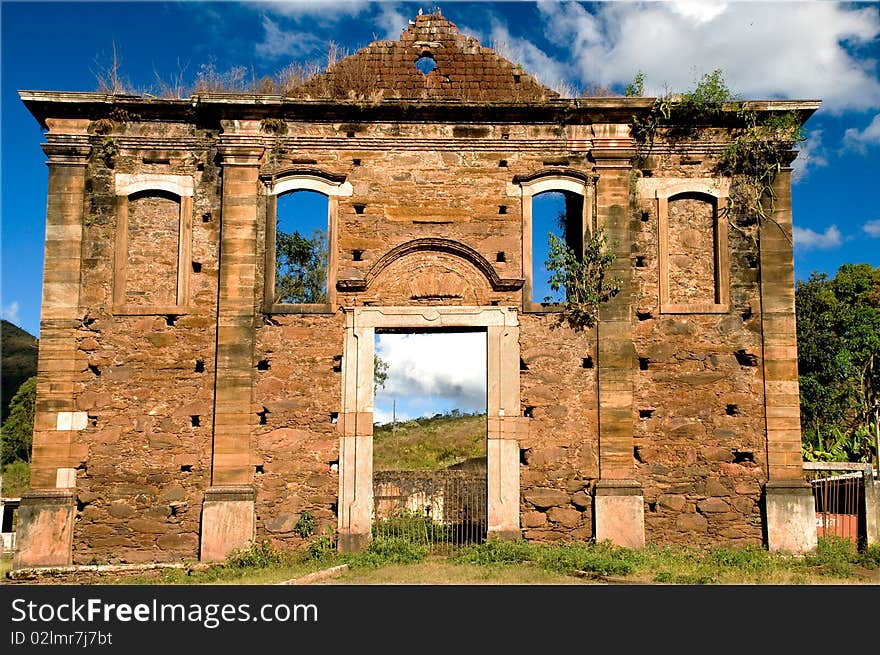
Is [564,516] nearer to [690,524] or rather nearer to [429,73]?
[690,524]

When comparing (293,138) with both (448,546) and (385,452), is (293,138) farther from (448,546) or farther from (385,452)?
(385,452)

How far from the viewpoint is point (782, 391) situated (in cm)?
1146

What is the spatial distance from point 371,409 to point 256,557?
267cm

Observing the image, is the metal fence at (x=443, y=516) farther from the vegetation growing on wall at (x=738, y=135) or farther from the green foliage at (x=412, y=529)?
the vegetation growing on wall at (x=738, y=135)

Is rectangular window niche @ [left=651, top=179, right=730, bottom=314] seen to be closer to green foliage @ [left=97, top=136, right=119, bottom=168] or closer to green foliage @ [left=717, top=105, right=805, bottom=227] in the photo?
green foliage @ [left=717, top=105, right=805, bottom=227]

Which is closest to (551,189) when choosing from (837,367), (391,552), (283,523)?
(391,552)

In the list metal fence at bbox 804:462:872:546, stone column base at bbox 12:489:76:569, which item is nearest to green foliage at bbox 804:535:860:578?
metal fence at bbox 804:462:872:546

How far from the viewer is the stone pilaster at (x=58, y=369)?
1080cm

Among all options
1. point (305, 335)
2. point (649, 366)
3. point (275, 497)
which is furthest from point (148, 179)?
point (649, 366)

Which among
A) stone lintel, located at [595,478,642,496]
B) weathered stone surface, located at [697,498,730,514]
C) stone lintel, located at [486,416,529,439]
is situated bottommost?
weathered stone surface, located at [697,498,730,514]

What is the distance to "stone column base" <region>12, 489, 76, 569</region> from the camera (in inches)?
420

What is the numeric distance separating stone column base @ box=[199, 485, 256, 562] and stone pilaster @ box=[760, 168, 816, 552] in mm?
7704

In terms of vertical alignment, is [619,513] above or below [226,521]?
above

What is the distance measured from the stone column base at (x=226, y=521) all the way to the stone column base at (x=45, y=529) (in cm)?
196
